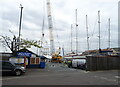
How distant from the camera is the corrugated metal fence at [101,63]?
74.6 ft

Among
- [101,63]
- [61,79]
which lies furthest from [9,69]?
[101,63]

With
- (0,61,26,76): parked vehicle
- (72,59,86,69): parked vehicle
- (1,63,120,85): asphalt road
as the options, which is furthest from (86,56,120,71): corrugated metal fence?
(0,61,26,76): parked vehicle

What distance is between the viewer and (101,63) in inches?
935

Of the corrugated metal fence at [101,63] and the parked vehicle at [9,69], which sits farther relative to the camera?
the corrugated metal fence at [101,63]

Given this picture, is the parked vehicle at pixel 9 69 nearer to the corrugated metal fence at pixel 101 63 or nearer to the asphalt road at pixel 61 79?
the asphalt road at pixel 61 79

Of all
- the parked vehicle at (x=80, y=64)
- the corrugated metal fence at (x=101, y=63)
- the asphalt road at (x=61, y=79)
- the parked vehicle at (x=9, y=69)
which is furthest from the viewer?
the parked vehicle at (x=80, y=64)

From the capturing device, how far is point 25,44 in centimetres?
2606

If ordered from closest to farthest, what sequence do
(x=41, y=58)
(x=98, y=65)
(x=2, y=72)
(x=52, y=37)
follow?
(x=2, y=72)
(x=98, y=65)
(x=41, y=58)
(x=52, y=37)

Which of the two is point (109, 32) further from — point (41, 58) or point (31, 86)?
point (31, 86)

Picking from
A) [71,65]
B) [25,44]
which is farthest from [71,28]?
[25,44]

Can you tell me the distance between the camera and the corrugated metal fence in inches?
896

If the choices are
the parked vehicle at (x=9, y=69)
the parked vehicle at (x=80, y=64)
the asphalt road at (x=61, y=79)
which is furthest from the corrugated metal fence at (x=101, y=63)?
the parked vehicle at (x=9, y=69)

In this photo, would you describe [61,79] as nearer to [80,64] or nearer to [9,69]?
[9,69]

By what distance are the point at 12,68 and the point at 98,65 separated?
13.7m
